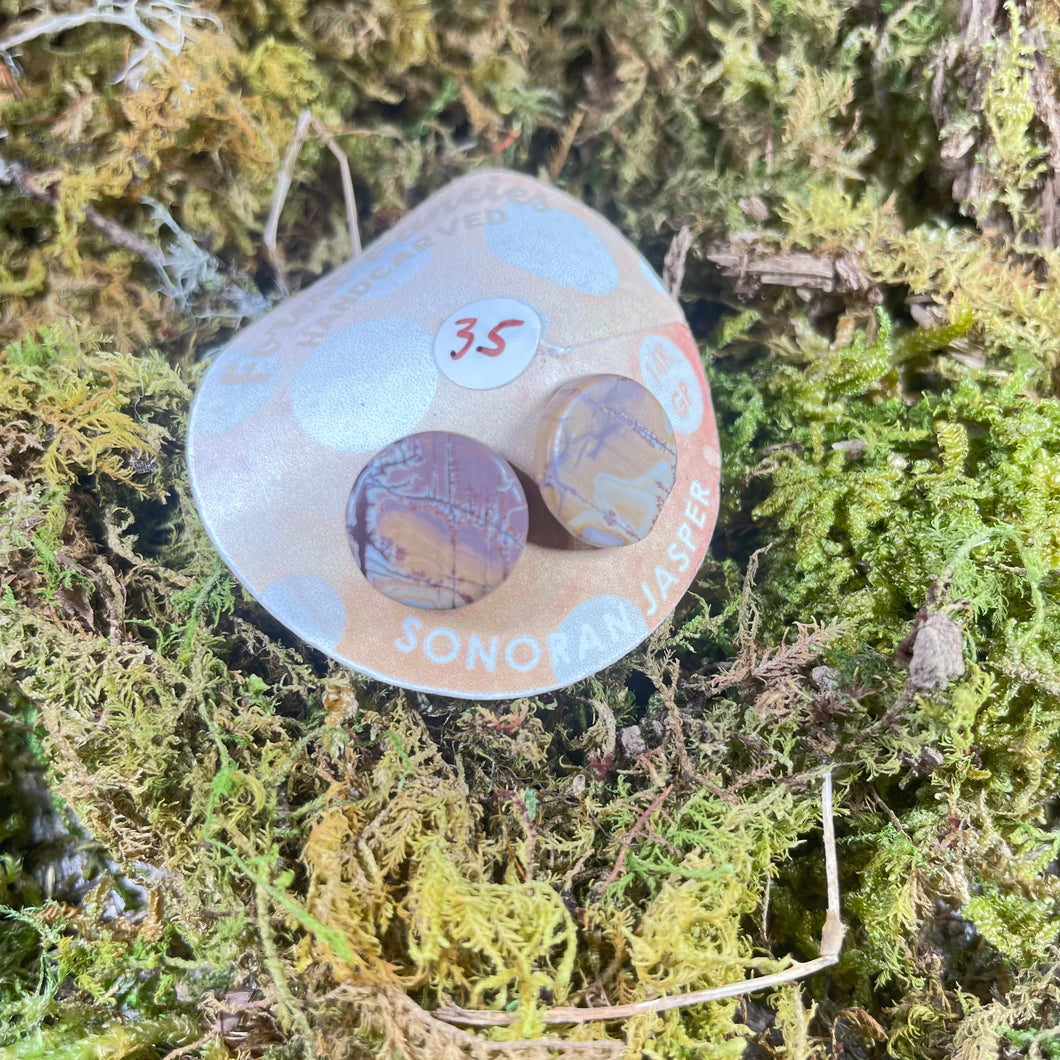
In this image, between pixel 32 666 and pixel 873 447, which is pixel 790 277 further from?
pixel 32 666

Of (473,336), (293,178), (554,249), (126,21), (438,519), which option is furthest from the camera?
(293,178)

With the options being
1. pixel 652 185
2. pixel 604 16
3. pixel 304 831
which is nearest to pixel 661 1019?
pixel 304 831

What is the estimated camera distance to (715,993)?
96 centimetres

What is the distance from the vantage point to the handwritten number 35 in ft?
3.19

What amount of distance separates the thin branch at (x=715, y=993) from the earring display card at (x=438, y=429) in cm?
Result: 38

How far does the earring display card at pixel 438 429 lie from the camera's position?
3.12ft

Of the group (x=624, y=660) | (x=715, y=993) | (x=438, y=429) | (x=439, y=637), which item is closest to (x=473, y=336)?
(x=438, y=429)

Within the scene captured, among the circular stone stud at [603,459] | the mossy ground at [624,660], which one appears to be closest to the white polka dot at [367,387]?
the circular stone stud at [603,459]

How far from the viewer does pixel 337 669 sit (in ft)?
3.54

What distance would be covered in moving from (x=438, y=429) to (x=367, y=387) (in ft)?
0.37

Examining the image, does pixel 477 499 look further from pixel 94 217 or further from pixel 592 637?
pixel 94 217

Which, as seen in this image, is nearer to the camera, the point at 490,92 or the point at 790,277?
the point at 790,277

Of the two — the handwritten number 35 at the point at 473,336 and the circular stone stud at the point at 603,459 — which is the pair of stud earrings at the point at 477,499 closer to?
the circular stone stud at the point at 603,459

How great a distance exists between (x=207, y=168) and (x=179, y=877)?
3.80 ft
